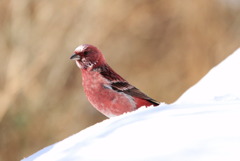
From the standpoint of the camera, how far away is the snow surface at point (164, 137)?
1.40 metres

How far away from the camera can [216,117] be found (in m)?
Answer: 1.59

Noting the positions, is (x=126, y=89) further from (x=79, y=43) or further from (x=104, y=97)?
(x=79, y=43)

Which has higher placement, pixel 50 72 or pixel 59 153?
pixel 50 72

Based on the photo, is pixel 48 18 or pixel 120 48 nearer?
pixel 48 18

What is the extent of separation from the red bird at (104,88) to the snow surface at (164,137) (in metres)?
1.44

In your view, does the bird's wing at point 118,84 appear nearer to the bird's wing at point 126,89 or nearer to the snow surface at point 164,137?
the bird's wing at point 126,89

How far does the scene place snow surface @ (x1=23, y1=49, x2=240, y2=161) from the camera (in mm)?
1401

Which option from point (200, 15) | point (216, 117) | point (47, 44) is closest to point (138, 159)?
point (216, 117)

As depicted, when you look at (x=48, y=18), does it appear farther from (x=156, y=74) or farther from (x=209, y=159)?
(x=209, y=159)

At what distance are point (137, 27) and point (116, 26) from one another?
323 millimetres

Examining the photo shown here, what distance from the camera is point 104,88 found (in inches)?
133

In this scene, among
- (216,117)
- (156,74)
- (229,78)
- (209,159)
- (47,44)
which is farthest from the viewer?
(156,74)

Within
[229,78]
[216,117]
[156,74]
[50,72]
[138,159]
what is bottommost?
[138,159]

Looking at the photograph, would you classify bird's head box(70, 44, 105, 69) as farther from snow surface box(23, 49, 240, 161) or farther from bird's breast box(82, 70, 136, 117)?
snow surface box(23, 49, 240, 161)
